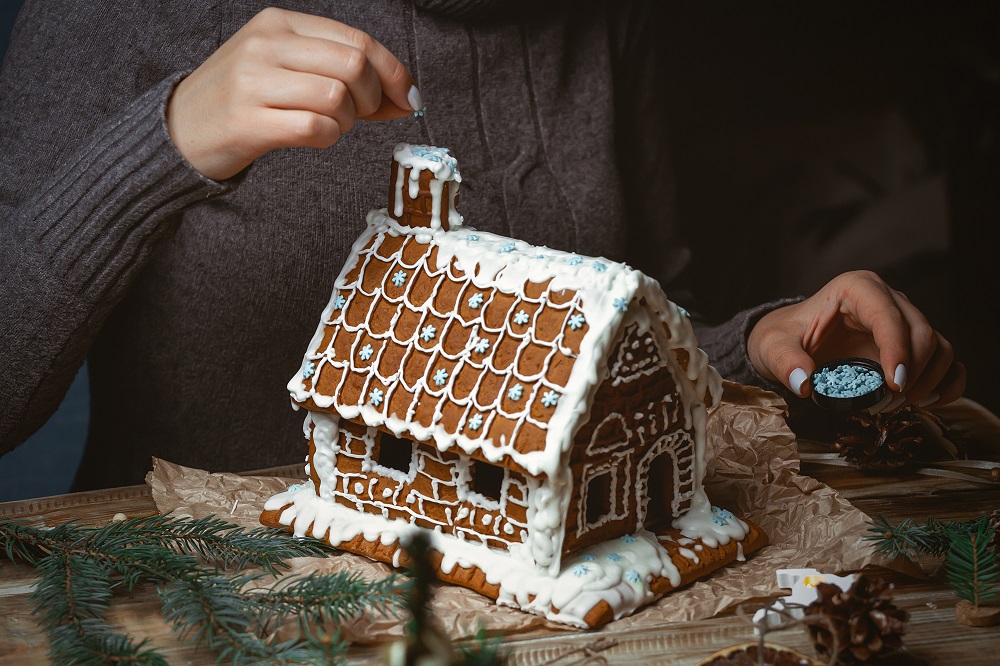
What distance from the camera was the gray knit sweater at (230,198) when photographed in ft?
4.43

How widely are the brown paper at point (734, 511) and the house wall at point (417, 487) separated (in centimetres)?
8

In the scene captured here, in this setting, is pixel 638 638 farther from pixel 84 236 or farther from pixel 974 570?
pixel 84 236

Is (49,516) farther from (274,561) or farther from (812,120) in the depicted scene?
(812,120)

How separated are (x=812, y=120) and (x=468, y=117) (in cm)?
80

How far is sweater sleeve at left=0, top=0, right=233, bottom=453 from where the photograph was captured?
1289 millimetres

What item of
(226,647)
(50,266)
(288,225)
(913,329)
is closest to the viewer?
(226,647)

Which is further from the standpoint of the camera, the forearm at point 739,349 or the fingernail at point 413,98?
the forearm at point 739,349

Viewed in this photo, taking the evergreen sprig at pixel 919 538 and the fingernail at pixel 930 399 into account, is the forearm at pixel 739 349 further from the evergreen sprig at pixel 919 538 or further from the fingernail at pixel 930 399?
the evergreen sprig at pixel 919 538

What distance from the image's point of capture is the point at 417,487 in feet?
4.11

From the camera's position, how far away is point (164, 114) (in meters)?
1.26

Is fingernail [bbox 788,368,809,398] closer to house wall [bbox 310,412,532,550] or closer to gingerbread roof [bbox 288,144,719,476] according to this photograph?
gingerbread roof [bbox 288,144,719,476]

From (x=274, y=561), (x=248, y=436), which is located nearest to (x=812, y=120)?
(x=248, y=436)

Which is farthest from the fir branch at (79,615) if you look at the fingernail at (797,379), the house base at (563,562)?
the fingernail at (797,379)

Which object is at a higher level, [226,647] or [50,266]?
[50,266]
